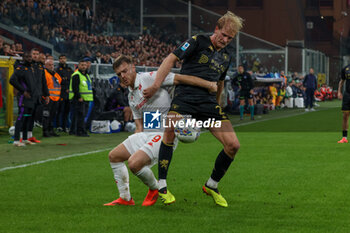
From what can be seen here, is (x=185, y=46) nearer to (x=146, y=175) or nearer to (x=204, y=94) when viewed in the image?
(x=204, y=94)

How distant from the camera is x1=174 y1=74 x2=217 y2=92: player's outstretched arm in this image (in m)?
7.26

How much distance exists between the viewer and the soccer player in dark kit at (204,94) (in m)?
7.17

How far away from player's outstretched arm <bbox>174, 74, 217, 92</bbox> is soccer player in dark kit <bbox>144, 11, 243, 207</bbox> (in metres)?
0.06

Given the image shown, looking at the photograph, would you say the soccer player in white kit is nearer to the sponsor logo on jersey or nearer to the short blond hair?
the sponsor logo on jersey

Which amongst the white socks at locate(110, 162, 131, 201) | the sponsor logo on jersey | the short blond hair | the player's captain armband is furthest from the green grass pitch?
the short blond hair

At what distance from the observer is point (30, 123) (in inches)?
609

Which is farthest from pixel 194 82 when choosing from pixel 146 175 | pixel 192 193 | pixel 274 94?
pixel 274 94

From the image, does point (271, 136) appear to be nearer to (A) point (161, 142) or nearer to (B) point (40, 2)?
(A) point (161, 142)

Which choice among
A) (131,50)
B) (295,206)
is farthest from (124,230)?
(131,50)

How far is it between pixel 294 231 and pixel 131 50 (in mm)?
28634

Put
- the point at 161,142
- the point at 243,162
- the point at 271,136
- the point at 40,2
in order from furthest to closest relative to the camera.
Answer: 1. the point at 40,2
2. the point at 271,136
3. the point at 243,162
4. the point at 161,142

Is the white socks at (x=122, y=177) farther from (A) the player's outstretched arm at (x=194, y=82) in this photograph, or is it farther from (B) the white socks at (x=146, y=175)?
(A) the player's outstretched arm at (x=194, y=82)

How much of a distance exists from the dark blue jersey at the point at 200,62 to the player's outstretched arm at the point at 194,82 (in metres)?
0.05

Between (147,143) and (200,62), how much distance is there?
3.28 feet
